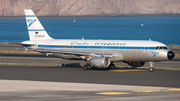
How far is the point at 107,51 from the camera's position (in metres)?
46.2

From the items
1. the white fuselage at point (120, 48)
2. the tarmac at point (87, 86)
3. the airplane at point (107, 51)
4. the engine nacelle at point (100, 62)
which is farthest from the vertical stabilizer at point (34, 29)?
the engine nacelle at point (100, 62)

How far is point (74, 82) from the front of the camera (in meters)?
34.5

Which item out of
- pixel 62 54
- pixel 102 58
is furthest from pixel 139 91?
pixel 62 54

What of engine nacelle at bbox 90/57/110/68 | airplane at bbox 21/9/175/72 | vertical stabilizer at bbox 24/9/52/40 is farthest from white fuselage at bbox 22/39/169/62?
vertical stabilizer at bbox 24/9/52/40

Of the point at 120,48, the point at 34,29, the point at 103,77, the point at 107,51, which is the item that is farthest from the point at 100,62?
the point at 34,29

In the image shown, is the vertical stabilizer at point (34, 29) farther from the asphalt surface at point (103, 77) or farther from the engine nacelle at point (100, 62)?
the engine nacelle at point (100, 62)

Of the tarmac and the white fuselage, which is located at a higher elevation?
the white fuselage

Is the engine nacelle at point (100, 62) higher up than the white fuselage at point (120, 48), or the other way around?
the white fuselage at point (120, 48)

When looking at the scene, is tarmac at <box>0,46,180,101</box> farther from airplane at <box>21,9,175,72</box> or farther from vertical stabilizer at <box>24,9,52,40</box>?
vertical stabilizer at <box>24,9,52,40</box>

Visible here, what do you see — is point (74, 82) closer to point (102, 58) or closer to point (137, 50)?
point (102, 58)

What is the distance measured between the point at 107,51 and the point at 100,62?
3.60 metres

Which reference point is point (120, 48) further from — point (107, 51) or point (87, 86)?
point (87, 86)

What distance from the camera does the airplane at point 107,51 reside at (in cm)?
4378

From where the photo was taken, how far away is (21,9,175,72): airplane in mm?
43781
